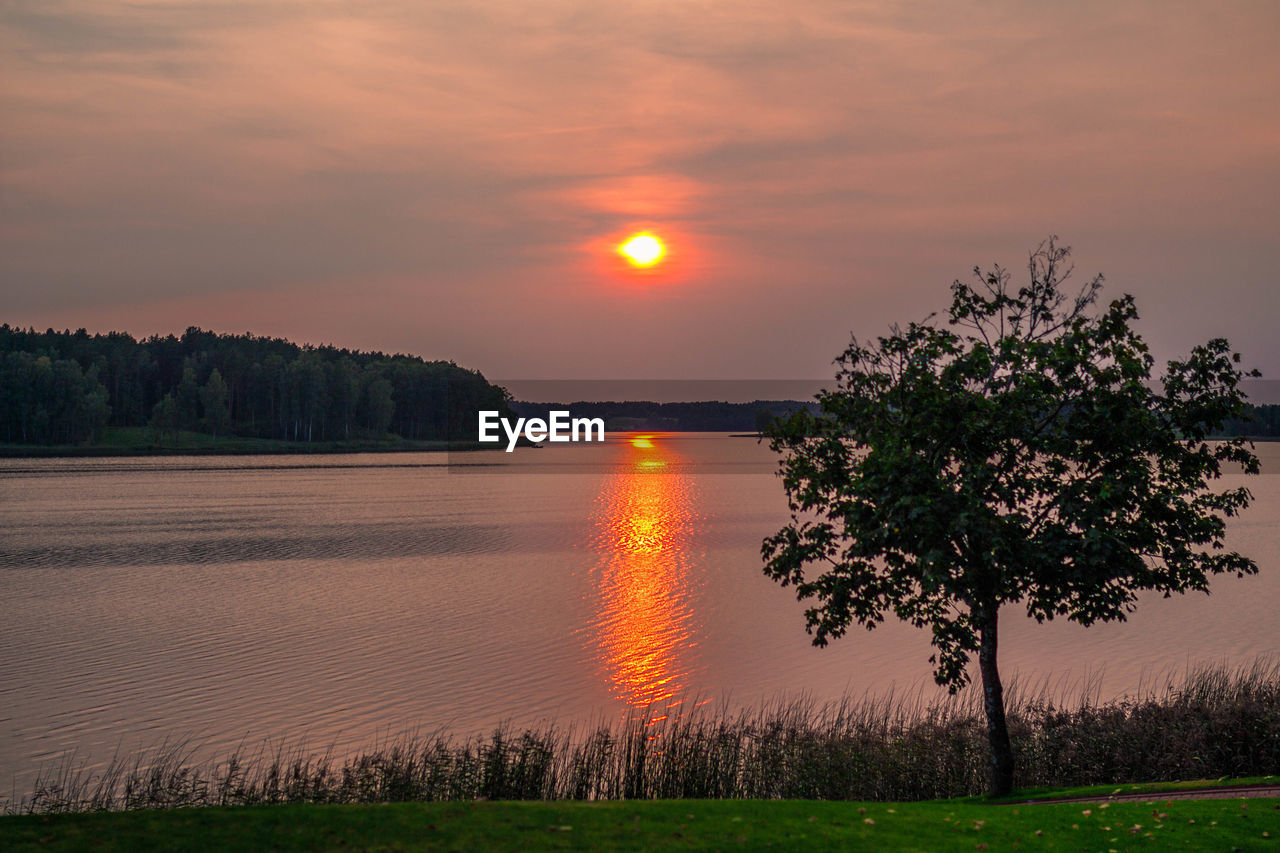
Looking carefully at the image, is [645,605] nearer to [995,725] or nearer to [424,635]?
[424,635]

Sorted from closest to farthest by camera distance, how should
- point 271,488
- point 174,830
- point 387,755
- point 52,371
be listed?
1. point 174,830
2. point 387,755
3. point 271,488
4. point 52,371

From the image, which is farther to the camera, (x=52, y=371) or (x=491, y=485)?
(x=52, y=371)

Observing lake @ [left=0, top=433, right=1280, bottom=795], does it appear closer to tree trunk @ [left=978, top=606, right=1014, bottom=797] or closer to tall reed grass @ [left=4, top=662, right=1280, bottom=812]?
tall reed grass @ [left=4, top=662, right=1280, bottom=812]

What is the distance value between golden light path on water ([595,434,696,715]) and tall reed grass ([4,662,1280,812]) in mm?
7511

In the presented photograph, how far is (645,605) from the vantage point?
148ft

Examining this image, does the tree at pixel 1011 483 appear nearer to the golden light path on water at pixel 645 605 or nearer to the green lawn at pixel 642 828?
the green lawn at pixel 642 828

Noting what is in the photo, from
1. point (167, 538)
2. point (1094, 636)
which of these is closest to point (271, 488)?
point (167, 538)

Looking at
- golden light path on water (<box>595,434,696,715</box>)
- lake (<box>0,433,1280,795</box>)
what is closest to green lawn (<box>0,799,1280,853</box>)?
lake (<box>0,433,1280,795</box>)

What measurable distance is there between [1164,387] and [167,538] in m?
60.8

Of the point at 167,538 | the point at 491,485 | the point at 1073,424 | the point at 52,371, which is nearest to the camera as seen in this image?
the point at 1073,424

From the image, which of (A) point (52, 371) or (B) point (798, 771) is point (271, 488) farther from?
(B) point (798, 771)

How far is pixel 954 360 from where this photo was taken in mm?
19891

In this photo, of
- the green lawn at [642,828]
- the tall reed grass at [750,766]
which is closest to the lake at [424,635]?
the tall reed grass at [750,766]

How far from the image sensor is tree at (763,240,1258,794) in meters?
18.4
